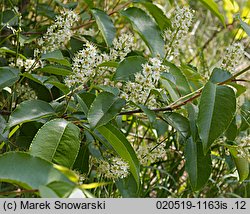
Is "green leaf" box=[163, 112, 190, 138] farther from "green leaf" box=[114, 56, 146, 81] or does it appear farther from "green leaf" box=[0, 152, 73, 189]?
"green leaf" box=[0, 152, 73, 189]

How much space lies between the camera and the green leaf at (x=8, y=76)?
1.28 metres

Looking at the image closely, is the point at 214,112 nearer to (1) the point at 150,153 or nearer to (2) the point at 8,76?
(1) the point at 150,153

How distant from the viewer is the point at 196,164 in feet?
4.41

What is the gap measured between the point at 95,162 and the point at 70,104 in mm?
197

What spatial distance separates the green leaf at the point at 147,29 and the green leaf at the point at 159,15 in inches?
1.2

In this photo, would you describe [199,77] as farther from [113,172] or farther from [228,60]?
[113,172]

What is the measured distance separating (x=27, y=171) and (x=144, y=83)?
0.44 metres

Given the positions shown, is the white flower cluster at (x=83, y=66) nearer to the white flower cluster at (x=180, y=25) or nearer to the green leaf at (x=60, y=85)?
the green leaf at (x=60, y=85)

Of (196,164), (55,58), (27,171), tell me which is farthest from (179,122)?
(27,171)

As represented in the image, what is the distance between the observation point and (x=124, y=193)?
4.91 feet

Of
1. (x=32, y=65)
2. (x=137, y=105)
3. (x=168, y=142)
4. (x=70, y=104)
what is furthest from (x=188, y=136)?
(x=168, y=142)

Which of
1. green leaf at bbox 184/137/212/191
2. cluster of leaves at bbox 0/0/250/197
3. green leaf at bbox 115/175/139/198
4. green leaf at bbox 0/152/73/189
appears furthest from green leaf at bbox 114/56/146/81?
green leaf at bbox 0/152/73/189

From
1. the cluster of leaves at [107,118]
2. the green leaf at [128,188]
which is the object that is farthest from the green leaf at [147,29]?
the green leaf at [128,188]

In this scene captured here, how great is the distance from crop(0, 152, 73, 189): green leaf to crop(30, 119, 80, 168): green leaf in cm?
18
